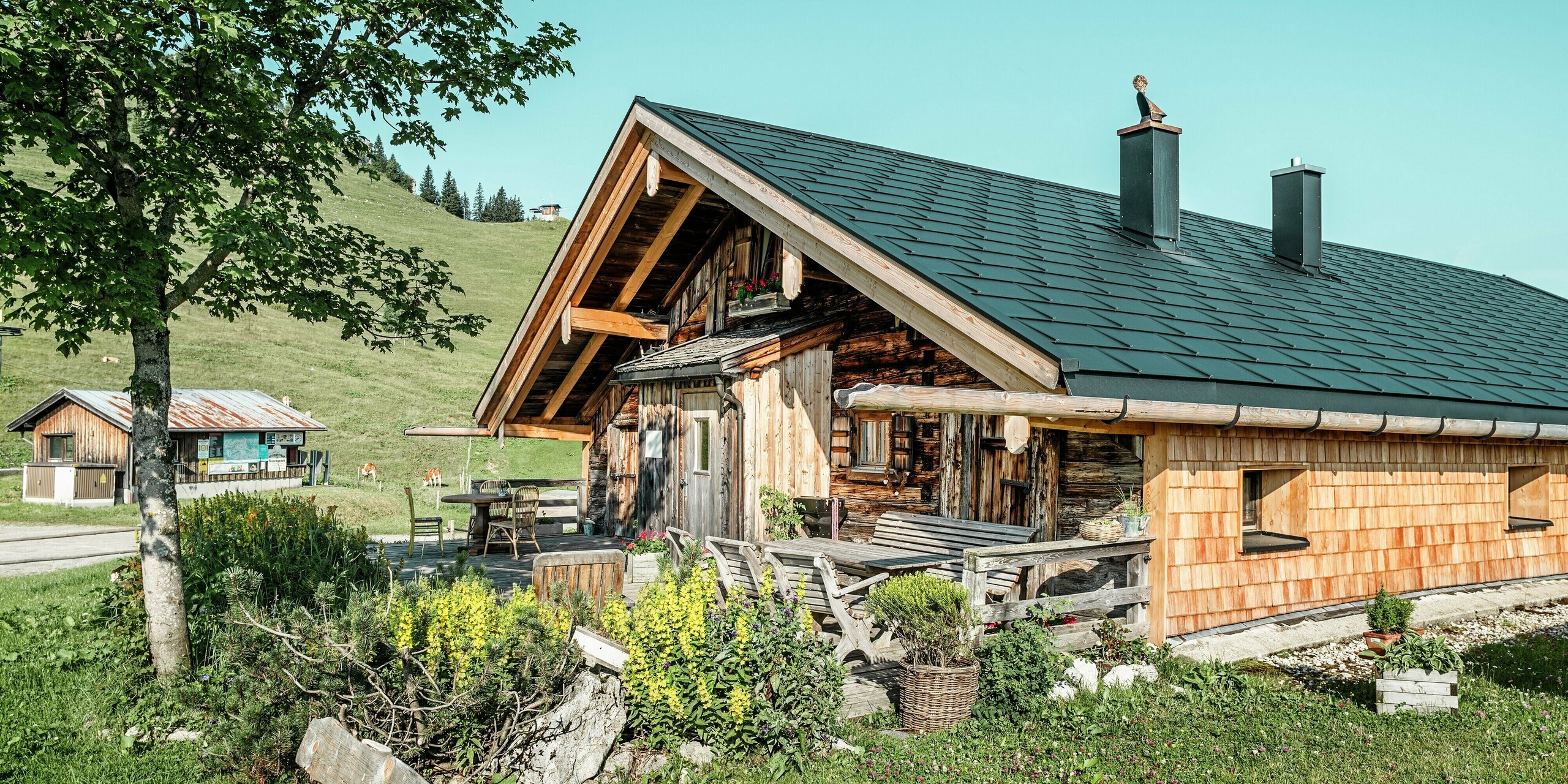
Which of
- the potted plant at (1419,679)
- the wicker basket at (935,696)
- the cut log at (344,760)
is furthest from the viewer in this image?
the potted plant at (1419,679)

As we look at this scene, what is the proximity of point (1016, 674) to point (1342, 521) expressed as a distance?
4697 millimetres

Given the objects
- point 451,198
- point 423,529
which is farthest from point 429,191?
point 423,529

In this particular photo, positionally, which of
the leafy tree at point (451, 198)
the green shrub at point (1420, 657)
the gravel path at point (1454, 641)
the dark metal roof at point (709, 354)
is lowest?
the gravel path at point (1454, 641)

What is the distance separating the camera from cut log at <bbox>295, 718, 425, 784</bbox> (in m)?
4.84

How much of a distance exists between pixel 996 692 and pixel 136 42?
657cm

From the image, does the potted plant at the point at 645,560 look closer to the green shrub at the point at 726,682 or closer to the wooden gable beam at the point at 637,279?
the wooden gable beam at the point at 637,279

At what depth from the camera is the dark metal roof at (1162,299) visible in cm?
768

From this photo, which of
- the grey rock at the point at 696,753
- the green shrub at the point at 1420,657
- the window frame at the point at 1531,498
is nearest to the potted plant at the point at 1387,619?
the green shrub at the point at 1420,657

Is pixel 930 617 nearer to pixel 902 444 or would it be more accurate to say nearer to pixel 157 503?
pixel 902 444

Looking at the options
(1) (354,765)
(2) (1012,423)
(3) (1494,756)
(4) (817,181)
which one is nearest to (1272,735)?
(3) (1494,756)

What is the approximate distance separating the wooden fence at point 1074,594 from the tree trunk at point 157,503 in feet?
18.7

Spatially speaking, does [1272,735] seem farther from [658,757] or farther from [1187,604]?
[658,757]

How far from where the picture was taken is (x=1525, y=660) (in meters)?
7.64

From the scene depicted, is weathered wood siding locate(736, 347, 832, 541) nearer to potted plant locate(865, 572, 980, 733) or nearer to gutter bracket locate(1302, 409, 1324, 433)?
potted plant locate(865, 572, 980, 733)
